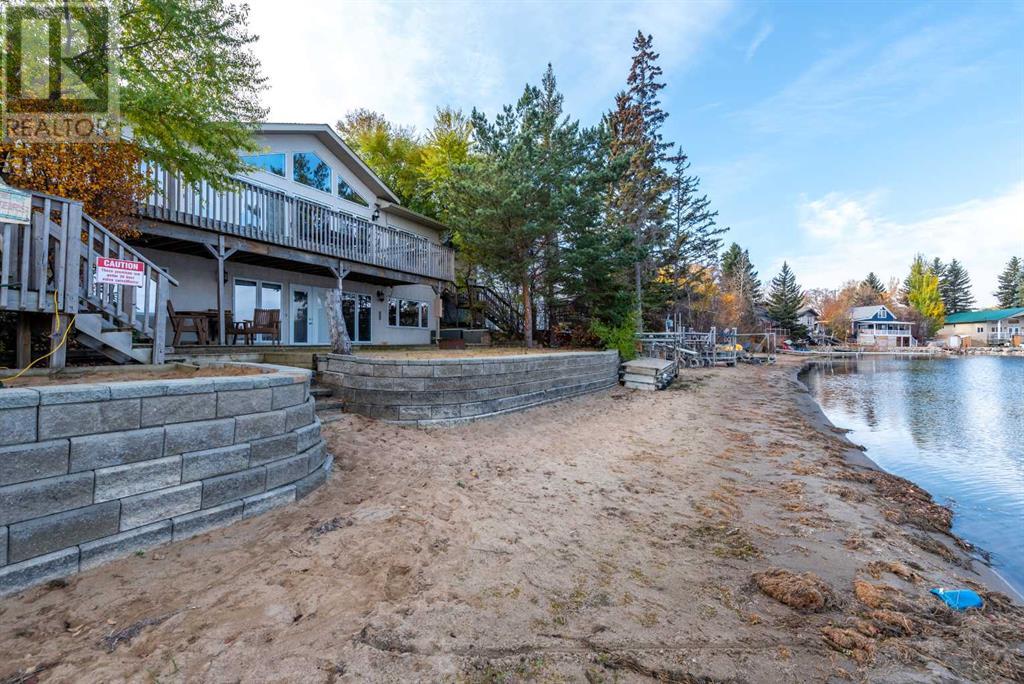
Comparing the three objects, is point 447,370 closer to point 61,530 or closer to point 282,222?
point 61,530

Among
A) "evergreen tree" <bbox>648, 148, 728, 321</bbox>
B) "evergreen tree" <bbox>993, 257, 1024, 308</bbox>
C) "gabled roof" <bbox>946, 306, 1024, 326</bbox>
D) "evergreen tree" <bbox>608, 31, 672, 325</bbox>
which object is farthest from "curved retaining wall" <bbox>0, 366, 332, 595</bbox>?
"evergreen tree" <bbox>993, 257, 1024, 308</bbox>

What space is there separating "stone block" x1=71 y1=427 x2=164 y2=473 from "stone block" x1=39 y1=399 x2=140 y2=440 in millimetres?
46

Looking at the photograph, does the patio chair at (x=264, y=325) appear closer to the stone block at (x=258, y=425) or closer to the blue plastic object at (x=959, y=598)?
the stone block at (x=258, y=425)

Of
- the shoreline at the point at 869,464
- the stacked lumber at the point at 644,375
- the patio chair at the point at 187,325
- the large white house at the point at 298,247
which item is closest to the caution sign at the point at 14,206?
the large white house at the point at 298,247

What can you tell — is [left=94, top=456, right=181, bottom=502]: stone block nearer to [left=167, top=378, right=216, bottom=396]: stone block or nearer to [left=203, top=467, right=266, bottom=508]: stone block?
[left=203, top=467, right=266, bottom=508]: stone block

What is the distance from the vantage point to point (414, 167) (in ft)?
72.3

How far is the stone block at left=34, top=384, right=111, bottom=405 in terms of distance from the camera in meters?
2.49

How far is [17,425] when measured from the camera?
2.38 meters

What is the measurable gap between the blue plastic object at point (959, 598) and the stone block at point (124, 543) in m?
5.31

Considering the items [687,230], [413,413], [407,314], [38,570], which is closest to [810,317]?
[687,230]

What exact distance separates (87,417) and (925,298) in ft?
265

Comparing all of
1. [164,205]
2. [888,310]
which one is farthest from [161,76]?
[888,310]

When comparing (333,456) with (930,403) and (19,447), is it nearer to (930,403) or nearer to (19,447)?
(19,447)

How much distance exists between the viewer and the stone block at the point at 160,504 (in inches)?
109
